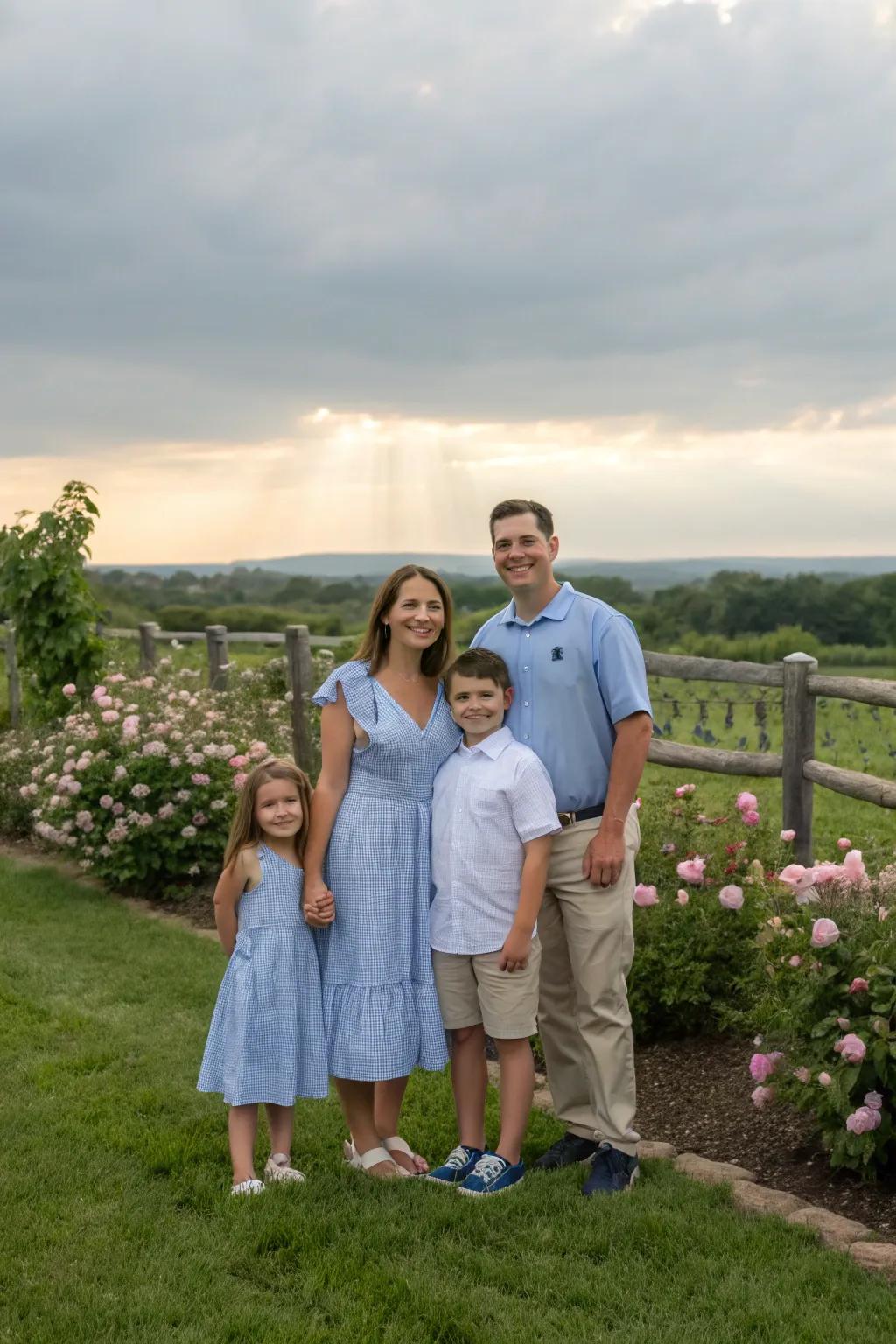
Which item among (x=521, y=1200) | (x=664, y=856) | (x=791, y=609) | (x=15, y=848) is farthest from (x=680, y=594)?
(x=521, y=1200)

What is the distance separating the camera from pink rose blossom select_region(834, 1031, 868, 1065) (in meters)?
3.60

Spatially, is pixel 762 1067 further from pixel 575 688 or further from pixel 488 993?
pixel 575 688

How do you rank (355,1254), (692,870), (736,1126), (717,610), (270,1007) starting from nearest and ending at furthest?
(355,1254)
(270,1007)
(736,1126)
(692,870)
(717,610)

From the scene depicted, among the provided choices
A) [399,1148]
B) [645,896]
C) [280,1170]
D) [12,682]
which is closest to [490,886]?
[399,1148]

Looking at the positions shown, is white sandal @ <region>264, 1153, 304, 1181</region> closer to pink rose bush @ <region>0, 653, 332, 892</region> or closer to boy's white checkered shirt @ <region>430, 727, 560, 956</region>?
boy's white checkered shirt @ <region>430, 727, 560, 956</region>

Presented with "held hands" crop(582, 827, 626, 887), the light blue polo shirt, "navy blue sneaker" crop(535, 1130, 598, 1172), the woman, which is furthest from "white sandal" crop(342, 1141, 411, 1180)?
the light blue polo shirt

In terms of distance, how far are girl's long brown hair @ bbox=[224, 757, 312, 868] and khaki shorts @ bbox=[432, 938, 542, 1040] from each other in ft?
1.94

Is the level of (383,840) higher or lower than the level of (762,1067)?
higher

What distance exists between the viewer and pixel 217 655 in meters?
11.9

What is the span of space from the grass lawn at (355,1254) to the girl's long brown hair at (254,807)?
39.4 inches

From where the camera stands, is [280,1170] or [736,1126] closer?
[280,1170]

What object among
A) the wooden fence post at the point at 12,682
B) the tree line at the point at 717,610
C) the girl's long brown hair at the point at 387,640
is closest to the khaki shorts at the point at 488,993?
the girl's long brown hair at the point at 387,640

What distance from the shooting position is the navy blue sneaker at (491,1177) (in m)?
3.68

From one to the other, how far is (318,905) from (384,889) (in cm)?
20
